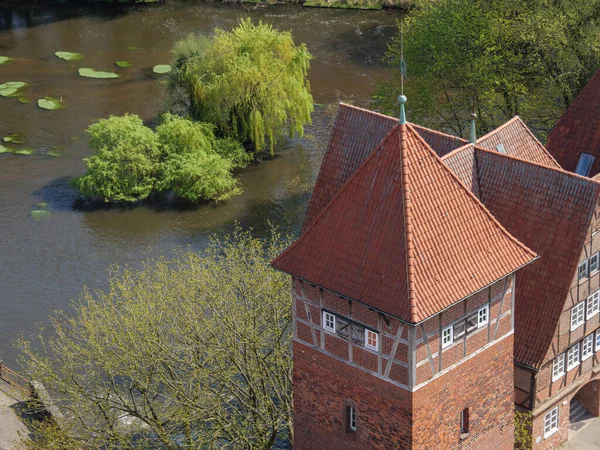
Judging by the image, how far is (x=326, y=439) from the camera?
29.7 meters

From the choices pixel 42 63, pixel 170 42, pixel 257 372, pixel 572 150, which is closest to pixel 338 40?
pixel 170 42

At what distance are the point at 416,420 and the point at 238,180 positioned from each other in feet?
106

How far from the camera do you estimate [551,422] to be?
34688mm

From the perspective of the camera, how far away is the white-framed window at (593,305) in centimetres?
3316

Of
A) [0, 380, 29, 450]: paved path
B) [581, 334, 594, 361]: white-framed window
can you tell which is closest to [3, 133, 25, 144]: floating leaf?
[0, 380, 29, 450]: paved path

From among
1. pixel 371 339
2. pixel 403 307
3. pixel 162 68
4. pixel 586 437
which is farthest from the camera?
pixel 162 68

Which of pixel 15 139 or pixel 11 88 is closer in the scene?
pixel 15 139

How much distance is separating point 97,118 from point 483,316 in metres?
40.8

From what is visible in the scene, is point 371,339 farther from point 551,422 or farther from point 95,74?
point 95,74

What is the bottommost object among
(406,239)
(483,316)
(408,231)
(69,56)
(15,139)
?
(15,139)

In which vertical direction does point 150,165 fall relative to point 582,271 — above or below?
below

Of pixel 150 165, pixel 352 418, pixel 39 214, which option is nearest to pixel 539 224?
pixel 352 418

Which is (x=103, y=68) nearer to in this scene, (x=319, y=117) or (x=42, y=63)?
(x=42, y=63)

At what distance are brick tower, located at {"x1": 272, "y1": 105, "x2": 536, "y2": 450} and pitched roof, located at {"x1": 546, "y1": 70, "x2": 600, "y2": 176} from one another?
10482 mm
